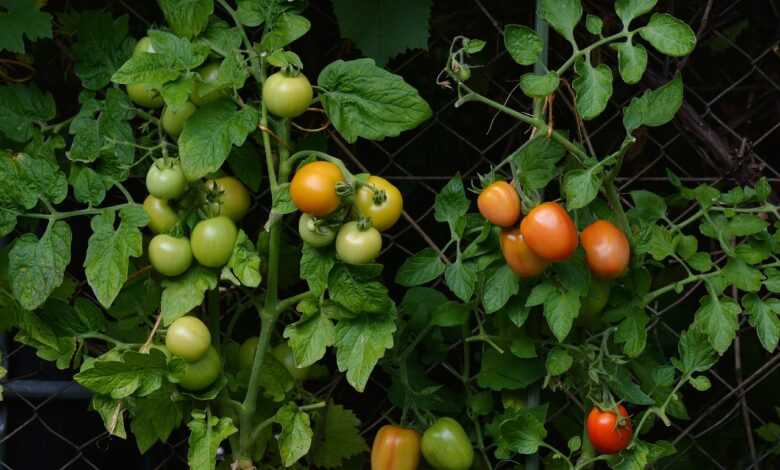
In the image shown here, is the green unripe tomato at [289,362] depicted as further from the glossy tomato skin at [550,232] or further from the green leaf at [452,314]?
the glossy tomato skin at [550,232]

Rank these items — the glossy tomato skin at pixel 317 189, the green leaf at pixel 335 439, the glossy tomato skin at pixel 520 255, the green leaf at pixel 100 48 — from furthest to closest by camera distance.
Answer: the green leaf at pixel 335 439 < the green leaf at pixel 100 48 < the glossy tomato skin at pixel 520 255 < the glossy tomato skin at pixel 317 189

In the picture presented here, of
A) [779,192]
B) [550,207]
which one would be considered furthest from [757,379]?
[550,207]

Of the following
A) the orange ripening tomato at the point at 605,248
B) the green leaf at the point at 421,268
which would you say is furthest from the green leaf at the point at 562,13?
the green leaf at the point at 421,268

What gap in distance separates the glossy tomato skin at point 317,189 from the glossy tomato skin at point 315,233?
0.03 meters

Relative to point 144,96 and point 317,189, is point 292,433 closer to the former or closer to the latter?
point 317,189

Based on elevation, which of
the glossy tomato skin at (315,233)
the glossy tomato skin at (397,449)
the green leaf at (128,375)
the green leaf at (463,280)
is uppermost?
the glossy tomato skin at (315,233)

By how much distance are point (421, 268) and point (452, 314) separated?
8 centimetres

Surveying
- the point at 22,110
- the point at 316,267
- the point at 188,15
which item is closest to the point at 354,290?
the point at 316,267

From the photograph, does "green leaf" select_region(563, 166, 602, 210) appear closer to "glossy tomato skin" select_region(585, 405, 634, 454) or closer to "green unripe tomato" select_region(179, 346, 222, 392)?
"glossy tomato skin" select_region(585, 405, 634, 454)

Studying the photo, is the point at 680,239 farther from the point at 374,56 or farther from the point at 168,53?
the point at 168,53

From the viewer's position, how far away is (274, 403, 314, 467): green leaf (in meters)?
1.34

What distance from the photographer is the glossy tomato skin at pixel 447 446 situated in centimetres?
143

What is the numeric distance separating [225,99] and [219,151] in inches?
2.8

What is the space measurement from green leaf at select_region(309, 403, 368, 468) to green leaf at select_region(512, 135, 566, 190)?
1.57ft
